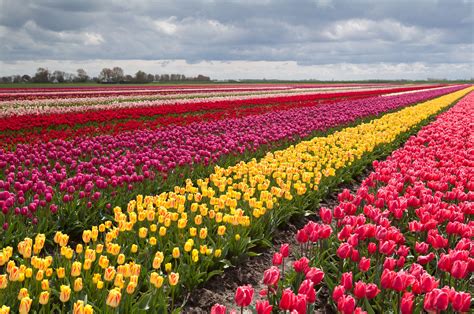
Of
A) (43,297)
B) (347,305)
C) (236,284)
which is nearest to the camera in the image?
(347,305)

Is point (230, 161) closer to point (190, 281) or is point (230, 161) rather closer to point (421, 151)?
point (421, 151)

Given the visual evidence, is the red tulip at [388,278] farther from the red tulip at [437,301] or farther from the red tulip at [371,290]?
the red tulip at [437,301]

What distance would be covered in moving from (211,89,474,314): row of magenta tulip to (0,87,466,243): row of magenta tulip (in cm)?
286

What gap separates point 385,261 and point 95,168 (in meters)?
5.59

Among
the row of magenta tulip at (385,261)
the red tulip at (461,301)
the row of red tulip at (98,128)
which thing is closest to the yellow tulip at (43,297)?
the row of magenta tulip at (385,261)

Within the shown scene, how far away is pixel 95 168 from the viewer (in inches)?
302

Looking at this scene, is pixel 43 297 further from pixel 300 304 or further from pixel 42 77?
pixel 42 77

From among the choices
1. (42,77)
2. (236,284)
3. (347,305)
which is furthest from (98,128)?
(42,77)

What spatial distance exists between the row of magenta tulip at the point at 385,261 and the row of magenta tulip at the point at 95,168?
2856 mm

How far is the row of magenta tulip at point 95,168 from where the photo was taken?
5737 millimetres

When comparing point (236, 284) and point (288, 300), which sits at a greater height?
point (288, 300)

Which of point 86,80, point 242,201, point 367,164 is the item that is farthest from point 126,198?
point 86,80

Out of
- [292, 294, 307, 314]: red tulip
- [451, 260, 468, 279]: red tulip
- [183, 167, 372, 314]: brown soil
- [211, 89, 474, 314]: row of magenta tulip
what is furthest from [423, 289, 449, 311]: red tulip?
[183, 167, 372, 314]: brown soil

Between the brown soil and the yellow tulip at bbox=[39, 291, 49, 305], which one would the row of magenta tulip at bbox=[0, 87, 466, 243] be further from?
the yellow tulip at bbox=[39, 291, 49, 305]
